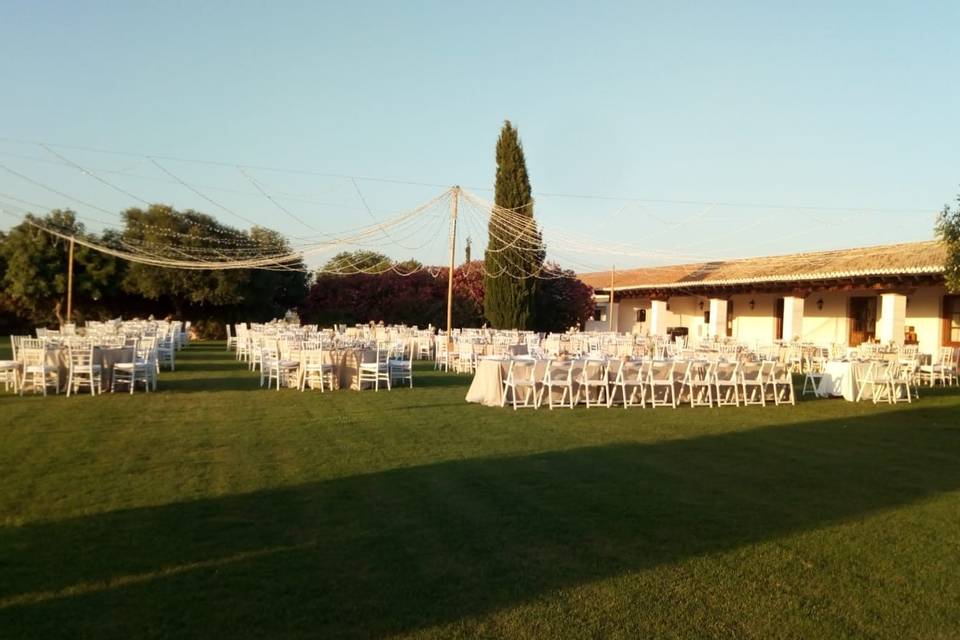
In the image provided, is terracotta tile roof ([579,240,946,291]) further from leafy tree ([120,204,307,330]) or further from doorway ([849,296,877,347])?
leafy tree ([120,204,307,330])

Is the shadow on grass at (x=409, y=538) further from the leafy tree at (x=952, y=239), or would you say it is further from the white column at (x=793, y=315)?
the white column at (x=793, y=315)

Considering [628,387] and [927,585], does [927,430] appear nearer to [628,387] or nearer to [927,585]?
[628,387]

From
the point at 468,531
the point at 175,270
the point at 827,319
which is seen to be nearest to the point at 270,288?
the point at 175,270

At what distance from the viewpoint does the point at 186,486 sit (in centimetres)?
661

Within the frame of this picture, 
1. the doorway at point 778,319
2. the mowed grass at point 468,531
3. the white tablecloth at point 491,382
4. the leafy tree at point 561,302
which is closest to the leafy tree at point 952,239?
the mowed grass at point 468,531

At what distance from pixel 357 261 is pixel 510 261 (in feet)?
35.5

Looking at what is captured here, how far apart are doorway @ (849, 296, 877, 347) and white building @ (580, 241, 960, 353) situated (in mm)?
31

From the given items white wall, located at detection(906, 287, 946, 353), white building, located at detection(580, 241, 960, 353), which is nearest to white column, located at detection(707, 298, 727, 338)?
white building, located at detection(580, 241, 960, 353)

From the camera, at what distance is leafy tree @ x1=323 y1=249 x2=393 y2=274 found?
38.1 metres

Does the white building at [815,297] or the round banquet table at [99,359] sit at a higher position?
the white building at [815,297]

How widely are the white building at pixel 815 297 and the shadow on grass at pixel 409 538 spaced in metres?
15.0

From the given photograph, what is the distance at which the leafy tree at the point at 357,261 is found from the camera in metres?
38.1

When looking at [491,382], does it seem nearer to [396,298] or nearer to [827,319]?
[827,319]

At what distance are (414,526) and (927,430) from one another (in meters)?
8.37
